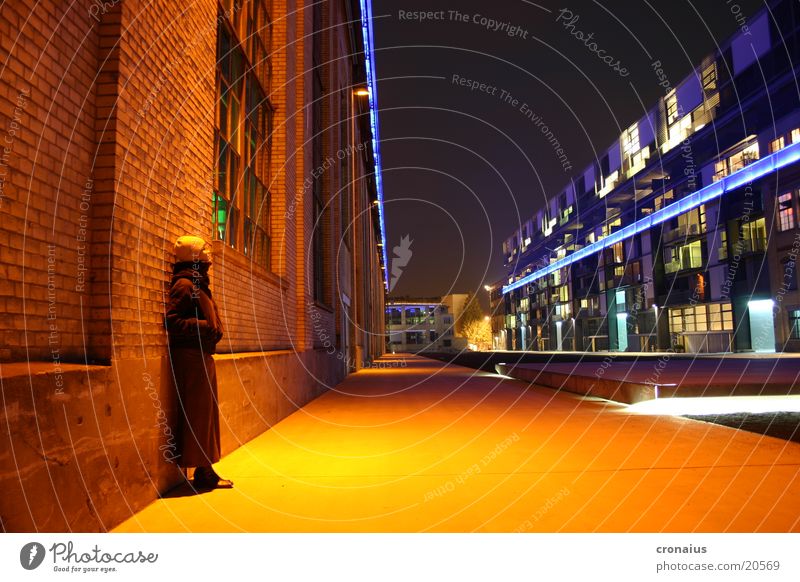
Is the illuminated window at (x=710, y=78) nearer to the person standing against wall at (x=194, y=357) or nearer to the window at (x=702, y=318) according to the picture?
the window at (x=702, y=318)

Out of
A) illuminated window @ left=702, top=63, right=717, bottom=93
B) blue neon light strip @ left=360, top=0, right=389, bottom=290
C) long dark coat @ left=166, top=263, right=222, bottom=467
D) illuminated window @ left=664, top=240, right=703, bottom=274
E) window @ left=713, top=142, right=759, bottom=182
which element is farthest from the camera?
illuminated window @ left=664, top=240, right=703, bottom=274

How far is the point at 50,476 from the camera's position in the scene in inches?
116

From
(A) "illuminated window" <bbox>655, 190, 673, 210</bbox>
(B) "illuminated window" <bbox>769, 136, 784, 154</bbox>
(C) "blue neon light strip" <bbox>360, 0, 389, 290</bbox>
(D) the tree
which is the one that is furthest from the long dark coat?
(D) the tree

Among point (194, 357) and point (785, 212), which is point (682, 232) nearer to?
point (785, 212)

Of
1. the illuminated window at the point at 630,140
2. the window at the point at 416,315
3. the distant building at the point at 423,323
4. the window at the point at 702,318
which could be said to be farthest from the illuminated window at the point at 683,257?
the window at the point at 416,315

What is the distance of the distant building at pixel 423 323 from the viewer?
106750 millimetres

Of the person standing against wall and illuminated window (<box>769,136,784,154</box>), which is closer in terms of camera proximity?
the person standing against wall

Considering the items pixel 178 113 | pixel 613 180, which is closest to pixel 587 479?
pixel 178 113

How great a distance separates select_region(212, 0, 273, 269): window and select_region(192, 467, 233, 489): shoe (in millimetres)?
3217

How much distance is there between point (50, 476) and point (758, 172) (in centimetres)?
4046

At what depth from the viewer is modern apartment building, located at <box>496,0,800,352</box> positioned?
3359 cm

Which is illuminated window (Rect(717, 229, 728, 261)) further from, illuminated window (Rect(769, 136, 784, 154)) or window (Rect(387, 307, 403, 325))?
window (Rect(387, 307, 403, 325))

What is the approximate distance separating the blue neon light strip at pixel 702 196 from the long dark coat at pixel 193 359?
3632 centimetres
